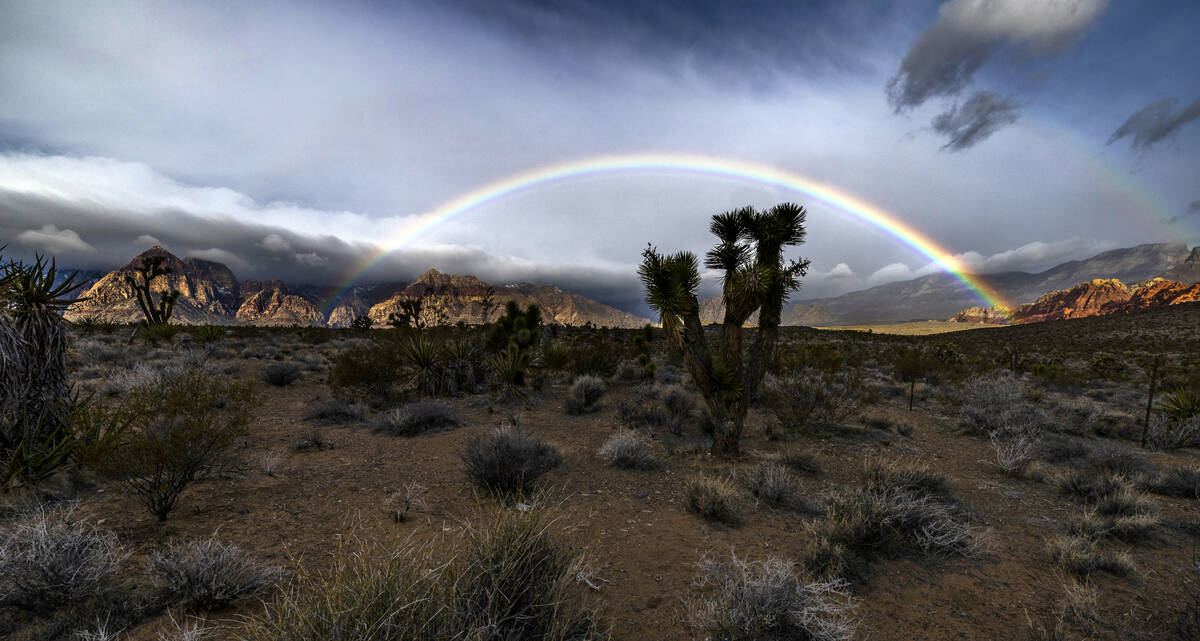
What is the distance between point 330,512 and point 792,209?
31.3 ft

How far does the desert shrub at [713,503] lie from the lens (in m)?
5.84

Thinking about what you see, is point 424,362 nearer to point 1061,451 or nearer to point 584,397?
point 584,397

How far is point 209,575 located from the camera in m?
3.56

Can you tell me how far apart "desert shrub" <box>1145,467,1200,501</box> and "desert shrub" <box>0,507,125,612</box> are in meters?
14.0

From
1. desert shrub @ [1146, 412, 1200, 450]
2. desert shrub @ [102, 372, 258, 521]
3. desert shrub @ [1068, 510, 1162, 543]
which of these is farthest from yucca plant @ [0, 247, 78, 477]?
desert shrub @ [1146, 412, 1200, 450]

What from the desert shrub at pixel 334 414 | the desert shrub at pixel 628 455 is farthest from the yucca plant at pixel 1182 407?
the desert shrub at pixel 334 414

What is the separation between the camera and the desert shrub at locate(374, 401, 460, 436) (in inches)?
378

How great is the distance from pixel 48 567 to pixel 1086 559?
9659 mm

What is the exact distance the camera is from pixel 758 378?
910 cm

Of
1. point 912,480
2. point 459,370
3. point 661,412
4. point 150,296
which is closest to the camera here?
point 912,480

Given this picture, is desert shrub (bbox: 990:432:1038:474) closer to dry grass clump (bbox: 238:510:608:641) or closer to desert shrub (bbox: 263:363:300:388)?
dry grass clump (bbox: 238:510:608:641)

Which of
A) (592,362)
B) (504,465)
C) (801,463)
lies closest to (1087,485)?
(801,463)

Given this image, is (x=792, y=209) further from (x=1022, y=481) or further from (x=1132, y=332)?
(x=1132, y=332)

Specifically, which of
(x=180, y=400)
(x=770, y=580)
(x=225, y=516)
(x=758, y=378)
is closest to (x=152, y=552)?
(x=225, y=516)
